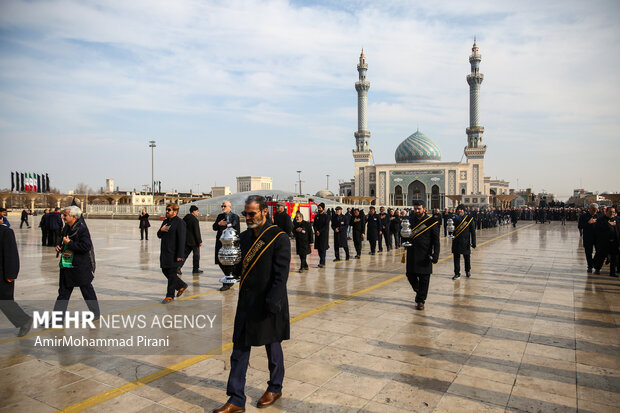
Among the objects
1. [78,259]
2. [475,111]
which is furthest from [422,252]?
[475,111]

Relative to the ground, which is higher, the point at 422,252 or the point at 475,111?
the point at 475,111

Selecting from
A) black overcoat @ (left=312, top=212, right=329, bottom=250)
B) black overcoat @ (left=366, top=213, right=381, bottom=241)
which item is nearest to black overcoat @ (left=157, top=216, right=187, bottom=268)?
black overcoat @ (left=312, top=212, right=329, bottom=250)

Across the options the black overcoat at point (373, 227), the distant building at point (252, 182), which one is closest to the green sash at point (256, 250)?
the black overcoat at point (373, 227)

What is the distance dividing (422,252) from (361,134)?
67.4 metres

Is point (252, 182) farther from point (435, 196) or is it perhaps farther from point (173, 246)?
point (173, 246)

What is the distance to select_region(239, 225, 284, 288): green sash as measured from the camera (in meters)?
3.17

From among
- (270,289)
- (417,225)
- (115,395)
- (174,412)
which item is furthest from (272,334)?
(417,225)

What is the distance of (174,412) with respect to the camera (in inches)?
122

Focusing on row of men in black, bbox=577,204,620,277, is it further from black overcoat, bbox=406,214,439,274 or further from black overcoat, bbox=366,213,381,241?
black overcoat, bbox=366,213,381,241

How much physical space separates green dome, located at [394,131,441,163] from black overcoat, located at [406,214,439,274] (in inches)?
2619

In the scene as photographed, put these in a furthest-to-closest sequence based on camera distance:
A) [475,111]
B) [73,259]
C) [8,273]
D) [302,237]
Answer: [475,111], [302,237], [73,259], [8,273]

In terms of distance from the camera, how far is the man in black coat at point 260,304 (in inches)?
120

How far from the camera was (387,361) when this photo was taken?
13.5ft

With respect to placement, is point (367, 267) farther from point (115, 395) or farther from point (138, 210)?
point (138, 210)
